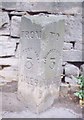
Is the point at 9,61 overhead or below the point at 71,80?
overhead

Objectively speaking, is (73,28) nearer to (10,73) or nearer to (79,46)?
(79,46)

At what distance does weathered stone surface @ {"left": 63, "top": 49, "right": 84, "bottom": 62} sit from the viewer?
3959 millimetres

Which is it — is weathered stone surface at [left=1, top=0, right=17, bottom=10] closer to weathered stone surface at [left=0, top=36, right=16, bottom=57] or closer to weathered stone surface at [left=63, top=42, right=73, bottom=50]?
weathered stone surface at [left=0, top=36, right=16, bottom=57]

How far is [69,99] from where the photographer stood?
12.0 feet

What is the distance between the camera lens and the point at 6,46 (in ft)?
12.9

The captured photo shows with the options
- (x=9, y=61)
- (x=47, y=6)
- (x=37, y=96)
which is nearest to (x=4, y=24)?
(x=9, y=61)

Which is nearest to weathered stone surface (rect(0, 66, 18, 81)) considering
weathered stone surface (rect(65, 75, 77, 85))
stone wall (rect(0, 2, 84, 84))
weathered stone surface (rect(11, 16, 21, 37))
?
stone wall (rect(0, 2, 84, 84))

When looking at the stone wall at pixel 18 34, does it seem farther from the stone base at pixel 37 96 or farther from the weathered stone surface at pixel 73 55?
the stone base at pixel 37 96

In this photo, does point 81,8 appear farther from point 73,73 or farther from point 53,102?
point 53,102

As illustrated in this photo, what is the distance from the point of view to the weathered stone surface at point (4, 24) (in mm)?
3806

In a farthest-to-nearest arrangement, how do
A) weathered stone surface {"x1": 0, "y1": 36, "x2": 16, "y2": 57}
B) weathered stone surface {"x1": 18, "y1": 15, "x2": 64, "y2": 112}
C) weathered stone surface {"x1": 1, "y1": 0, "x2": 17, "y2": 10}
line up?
weathered stone surface {"x1": 0, "y1": 36, "x2": 16, "y2": 57} → weathered stone surface {"x1": 1, "y1": 0, "x2": 17, "y2": 10} → weathered stone surface {"x1": 18, "y1": 15, "x2": 64, "y2": 112}

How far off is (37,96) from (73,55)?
1.02 m

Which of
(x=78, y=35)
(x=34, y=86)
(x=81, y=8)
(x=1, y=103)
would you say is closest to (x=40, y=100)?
(x=34, y=86)

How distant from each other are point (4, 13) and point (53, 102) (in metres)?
1.38
